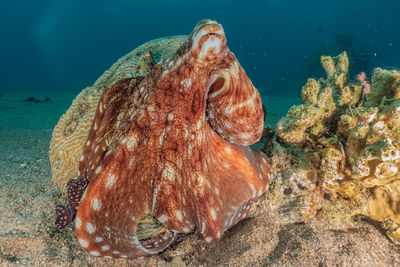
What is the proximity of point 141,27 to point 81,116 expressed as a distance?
146367 millimetres

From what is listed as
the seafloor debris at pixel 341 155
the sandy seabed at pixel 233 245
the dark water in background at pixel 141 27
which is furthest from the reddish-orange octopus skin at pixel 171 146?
the dark water in background at pixel 141 27

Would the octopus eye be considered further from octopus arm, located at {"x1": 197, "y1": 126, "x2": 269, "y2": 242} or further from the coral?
the coral

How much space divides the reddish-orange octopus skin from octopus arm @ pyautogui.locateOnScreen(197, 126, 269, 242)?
0.4 inches

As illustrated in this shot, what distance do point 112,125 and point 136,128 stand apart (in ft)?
1.36

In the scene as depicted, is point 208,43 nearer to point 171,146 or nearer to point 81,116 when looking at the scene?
point 171,146

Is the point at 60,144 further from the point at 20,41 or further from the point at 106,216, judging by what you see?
→ the point at 20,41

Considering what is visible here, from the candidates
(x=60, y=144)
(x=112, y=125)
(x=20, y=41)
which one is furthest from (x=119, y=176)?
(x=20, y=41)

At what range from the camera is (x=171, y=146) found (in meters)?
1.83

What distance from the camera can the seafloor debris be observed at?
2.31 meters

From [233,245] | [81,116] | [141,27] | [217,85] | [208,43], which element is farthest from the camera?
[141,27]

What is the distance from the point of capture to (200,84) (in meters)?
1.74

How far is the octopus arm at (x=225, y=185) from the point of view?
200cm

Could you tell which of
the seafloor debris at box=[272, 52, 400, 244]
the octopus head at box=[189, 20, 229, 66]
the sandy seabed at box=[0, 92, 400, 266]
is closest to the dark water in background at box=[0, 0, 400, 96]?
the seafloor debris at box=[272, 52, 400, 244]

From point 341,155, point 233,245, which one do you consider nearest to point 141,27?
point 341,155
